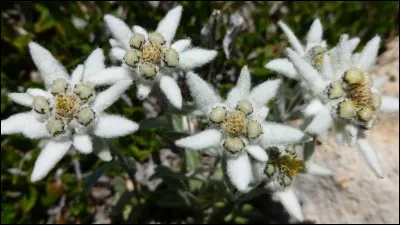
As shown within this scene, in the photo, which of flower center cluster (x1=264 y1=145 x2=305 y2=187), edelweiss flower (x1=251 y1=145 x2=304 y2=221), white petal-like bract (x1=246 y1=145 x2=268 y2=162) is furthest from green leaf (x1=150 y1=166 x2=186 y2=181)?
white petal-like bract (x1=246 y1=145 x2=268 y2=162)

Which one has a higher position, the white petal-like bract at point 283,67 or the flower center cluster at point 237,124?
the white petal-like bract at point 283,67

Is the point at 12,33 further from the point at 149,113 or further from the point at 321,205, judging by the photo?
the point at 321,205

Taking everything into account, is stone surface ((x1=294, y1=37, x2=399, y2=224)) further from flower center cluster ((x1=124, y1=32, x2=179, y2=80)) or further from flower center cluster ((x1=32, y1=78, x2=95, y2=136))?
flower center cluster ((x1=32, y1=78, x2=95, y2=136))

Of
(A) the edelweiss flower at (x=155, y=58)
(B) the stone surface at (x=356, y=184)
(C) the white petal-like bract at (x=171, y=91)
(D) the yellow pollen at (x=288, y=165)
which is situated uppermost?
(A) the edelweiss flower at (x=155, y=58)

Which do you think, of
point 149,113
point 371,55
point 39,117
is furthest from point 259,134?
point 149,113

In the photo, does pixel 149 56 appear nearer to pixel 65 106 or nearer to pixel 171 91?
pixel 171 91

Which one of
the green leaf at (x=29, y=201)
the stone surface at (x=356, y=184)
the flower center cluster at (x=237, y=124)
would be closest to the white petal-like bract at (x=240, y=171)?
the flower center cluster at (x=237, y=124)

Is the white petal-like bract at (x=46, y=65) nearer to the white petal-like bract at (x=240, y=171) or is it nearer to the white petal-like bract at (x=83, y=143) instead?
the white petal-like bract at (x=83, y=143)
